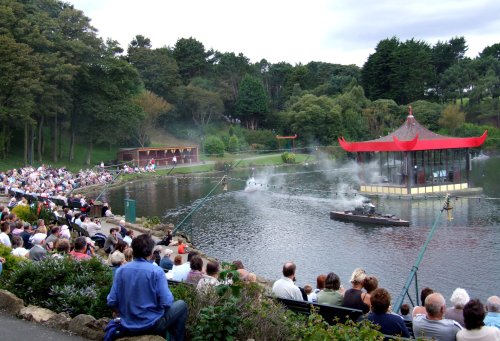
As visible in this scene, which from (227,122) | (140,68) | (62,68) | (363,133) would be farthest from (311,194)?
(227,122)

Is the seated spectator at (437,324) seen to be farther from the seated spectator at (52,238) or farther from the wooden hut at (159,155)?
the wooden hut at (159,155)

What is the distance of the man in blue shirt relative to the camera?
16.5ft

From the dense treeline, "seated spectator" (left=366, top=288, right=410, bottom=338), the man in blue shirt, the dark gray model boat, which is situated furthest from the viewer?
the dense treeline

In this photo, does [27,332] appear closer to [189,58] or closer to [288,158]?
[288,158]

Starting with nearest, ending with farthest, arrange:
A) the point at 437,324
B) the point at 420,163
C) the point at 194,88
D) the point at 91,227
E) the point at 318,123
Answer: the point at 437,324, the point at 91,227, the point at 420,163, the point at 318,123, the point at 194,88

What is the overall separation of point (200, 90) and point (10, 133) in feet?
101

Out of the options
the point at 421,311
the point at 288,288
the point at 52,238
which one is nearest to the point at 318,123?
Result: the point at 52,238

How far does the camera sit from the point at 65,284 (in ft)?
22.9

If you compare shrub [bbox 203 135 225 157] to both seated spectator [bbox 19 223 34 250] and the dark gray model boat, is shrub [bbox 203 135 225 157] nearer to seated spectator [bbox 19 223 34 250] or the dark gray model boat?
the dark gray model boat

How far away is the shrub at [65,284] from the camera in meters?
6.63

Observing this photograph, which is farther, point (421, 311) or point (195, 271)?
point (195, 271)

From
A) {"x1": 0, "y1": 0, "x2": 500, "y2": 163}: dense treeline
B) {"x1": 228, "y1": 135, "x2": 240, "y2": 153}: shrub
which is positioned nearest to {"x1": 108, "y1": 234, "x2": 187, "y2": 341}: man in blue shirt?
{"x1": 0, "y1": 0, "x2": 500, "y2": 163}: dense treeline

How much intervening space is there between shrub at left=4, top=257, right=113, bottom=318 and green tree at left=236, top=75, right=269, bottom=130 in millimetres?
72375

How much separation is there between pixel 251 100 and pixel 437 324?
74608mm
